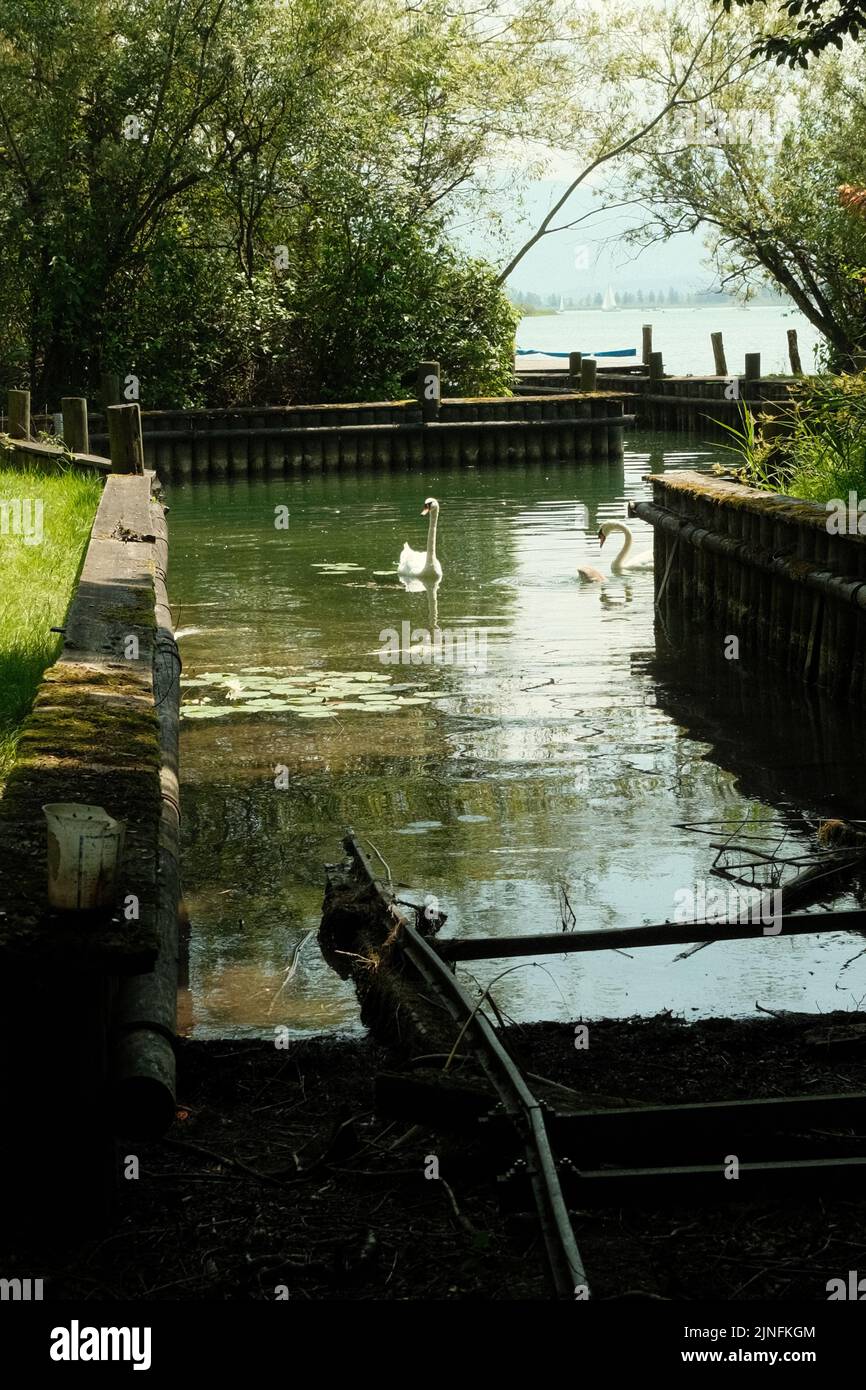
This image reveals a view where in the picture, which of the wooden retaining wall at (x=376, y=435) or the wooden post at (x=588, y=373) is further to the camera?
the wooden post at (x=588, y=373)

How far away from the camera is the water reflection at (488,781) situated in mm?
6383

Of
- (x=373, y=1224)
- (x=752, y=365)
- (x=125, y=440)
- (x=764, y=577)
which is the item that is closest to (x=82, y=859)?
(x=373, y=1224)

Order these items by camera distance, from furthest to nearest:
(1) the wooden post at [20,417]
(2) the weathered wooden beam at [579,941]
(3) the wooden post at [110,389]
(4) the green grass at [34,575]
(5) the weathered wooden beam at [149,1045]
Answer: (3) the wooden post at [110,389]
(1) the wooden post at [20,417]
(4) the green grass at [34,575]
(2) the weathered wooden beam at [579,941]
(5) the weathered wooden beam at [149,1045]

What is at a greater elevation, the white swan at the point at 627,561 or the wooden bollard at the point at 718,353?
the wooden bollard at the point at 718,353

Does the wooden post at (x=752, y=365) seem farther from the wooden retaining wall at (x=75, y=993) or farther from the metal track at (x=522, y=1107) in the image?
the wooden retaining wall at (x=75, y=993)

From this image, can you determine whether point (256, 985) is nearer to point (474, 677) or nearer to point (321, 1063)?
point (321, 1063)

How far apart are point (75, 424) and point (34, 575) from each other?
10.8 metres

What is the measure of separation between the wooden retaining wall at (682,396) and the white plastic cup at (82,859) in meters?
31.2

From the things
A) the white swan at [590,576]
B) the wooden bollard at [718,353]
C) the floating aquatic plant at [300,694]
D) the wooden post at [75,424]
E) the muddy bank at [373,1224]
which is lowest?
the muddy bank at [373,1224]

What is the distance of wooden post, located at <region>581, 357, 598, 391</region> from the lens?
3547 cm

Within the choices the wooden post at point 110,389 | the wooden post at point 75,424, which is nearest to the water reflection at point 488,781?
the wooden post at point 75,424

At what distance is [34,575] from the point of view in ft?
38.4

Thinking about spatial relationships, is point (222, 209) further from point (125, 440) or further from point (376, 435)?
point (125, 440)

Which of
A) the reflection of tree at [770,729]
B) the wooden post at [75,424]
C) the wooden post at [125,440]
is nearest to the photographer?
the reflection of tree at [770,729]
